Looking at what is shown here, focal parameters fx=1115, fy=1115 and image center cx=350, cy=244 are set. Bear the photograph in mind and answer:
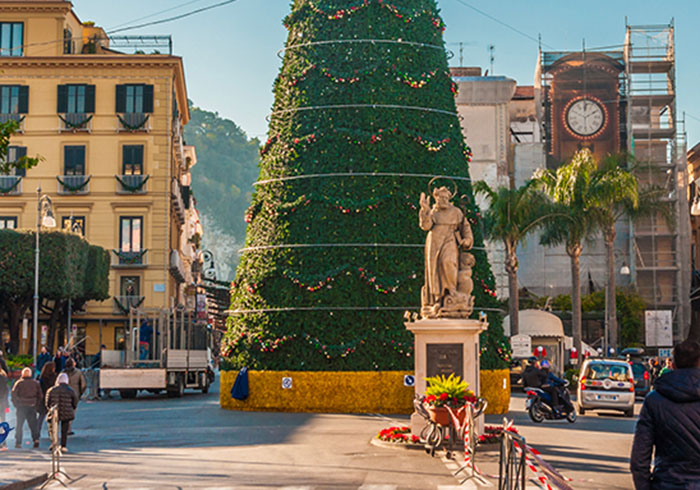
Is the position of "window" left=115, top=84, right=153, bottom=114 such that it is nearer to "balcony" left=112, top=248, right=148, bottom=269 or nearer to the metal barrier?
"balcony" left=112, top=248, right=148, bottom=269

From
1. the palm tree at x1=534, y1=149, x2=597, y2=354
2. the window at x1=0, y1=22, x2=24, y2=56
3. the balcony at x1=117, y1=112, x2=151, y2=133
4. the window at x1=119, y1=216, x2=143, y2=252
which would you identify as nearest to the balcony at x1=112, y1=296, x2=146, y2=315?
the window at x1=119, y1=216, x2=143, y2=252

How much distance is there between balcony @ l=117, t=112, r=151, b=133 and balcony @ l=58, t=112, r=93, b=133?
1648mm

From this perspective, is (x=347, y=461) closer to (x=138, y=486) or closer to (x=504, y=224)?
(x=138, y=486)

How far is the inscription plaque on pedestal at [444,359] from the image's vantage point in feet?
69.8

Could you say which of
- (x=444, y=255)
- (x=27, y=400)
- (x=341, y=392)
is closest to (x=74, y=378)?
A: (x=27, y=400)

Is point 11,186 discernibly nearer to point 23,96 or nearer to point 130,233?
point 23,96

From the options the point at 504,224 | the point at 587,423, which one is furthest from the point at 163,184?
the point at 587,423

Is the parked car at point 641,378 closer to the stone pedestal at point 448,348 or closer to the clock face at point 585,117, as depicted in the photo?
the stone pedestal at point 448,348

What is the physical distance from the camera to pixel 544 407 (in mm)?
27250

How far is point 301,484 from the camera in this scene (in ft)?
47.3

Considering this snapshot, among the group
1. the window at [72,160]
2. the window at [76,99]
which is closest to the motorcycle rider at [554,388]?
the window at [72,160]

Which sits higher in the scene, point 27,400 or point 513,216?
point 513,216

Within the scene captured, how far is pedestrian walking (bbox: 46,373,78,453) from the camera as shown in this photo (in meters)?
19.1

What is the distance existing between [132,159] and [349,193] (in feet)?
118
